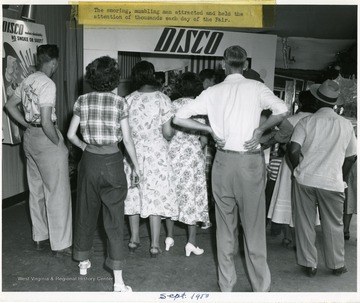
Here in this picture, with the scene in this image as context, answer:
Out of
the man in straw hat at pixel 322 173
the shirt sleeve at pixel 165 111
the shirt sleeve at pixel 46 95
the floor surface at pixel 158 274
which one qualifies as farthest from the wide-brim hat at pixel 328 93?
the shirt sleeve at pixel 46 95

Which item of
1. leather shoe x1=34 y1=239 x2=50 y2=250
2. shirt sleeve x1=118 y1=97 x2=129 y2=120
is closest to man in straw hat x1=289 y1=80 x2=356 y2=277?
shirt sleeve x1=118 y1=97 x2=129 y2=120

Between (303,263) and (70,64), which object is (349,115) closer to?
(303,263)

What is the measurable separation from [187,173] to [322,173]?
1.13 meters

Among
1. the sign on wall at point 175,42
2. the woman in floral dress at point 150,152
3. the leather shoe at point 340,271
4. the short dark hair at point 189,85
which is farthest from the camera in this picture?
the sign on wall at point 175,42

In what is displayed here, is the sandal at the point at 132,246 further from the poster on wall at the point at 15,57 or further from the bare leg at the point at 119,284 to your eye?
the poster on wall at the point at 15,57

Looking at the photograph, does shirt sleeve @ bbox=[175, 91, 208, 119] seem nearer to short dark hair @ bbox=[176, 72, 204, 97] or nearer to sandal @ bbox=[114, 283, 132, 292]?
short dark hair @ bbox=[176, 72, 204, 97]

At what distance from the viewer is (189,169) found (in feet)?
12.6

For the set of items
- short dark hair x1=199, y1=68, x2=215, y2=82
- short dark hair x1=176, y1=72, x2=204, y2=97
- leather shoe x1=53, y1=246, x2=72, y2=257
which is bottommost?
leather shoe x1=53, y1=246, x2=72, y2=257

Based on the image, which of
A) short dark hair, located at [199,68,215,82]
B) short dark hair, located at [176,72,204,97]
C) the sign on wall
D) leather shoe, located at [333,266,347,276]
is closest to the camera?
leather shoe, located at [333,266,347,276]

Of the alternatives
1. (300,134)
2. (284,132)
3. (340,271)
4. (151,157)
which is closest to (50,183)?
(151,157)

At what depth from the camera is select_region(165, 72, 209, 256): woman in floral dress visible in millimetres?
3826

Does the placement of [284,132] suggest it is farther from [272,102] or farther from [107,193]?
[107,193]

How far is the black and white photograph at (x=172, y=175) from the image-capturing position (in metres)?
2.84

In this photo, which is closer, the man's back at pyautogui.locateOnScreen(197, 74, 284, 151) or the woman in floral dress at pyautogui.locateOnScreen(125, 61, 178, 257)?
the man's back at pyautogui.locateOnScreen(197, 74, 284, 151)
